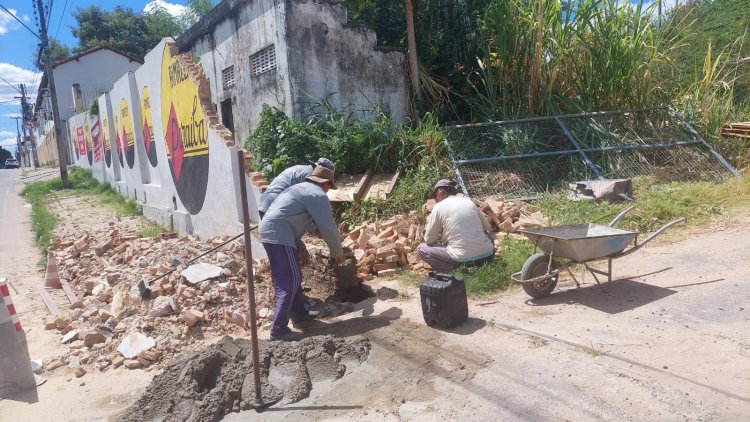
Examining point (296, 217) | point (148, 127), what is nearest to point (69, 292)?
point (296, 217)

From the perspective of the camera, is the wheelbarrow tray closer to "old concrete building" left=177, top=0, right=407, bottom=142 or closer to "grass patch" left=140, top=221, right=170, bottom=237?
"old concrete building" left=177, top=0, right=407, bottom=142

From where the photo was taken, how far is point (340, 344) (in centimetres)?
436

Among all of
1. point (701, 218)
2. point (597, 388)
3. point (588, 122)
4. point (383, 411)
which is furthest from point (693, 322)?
point (588, 122)

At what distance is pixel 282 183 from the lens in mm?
5648

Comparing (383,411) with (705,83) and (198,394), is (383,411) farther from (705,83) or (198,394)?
(705,83)

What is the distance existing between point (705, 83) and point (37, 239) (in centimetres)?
1428

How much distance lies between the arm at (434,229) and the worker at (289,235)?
1.01 meters

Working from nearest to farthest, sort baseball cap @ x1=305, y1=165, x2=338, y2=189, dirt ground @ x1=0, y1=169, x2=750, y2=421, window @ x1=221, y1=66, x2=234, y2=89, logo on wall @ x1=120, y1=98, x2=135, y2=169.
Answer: dirt ground @ x1=0, y1=169, x2=750, y2=421 < baseball cap @ x1=305, y1=165, x2=338, y2=189 < window @ x1=221, y1=66, x2=234, y2=89 < logo on wall @ x1=120, y1=98, x2=135, y2=169

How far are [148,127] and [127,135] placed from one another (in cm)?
263

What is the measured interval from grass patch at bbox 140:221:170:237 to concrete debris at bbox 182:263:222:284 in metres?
4.59

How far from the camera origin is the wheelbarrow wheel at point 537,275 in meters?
5.11

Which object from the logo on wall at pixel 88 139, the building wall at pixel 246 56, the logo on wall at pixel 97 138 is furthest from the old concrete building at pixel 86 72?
the building wall at pixel 246 56

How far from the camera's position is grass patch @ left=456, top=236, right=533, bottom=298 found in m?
5.52

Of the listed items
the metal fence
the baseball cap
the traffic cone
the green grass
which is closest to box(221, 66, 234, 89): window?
the green grass
